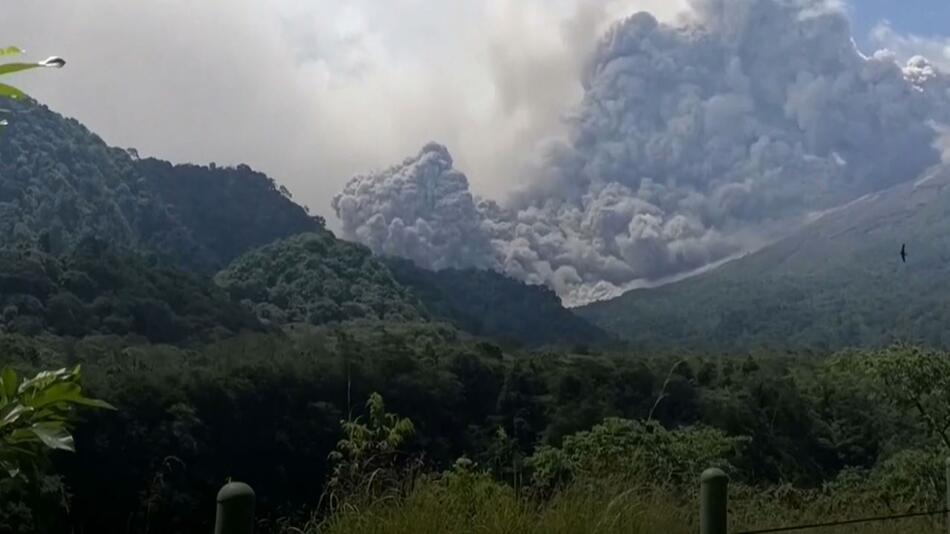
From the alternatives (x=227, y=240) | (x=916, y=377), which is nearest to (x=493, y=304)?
(x=227, y=240)

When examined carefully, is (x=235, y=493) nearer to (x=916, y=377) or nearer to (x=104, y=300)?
(x=916, y=377)

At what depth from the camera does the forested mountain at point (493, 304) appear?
263 feet

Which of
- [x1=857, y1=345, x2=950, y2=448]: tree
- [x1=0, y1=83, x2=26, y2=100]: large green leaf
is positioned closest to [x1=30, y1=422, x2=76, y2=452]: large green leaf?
[x1=0, y1=83, x2=26, y2=100]: large green leaf

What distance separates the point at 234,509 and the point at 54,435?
0.57 metres

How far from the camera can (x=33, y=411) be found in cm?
152

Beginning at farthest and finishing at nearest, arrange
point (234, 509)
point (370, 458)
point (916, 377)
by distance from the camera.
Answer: point (916, 377), point (370, 458), point (234, 509)

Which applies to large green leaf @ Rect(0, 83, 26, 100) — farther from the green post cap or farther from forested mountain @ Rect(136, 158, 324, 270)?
forested mountain @ Rect(136, 158, 324, 270)

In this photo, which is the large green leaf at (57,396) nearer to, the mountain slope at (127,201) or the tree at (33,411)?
the tree at (33,411)

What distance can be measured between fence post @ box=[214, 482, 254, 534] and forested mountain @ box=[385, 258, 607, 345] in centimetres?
7327

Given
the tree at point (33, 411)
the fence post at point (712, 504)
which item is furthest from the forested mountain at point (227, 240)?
the tree at point (33, 411)

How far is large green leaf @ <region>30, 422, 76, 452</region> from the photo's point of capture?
144 centimetres

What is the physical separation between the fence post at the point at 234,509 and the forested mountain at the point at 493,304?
7327cm

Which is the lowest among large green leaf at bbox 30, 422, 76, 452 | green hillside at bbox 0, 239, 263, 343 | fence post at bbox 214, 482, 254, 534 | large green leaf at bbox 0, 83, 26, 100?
fence post at bbox 214, 482, 254, 534

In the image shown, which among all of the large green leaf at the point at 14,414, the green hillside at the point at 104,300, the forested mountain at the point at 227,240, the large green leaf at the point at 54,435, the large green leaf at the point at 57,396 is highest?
the forested mountain at the point at 227,240
